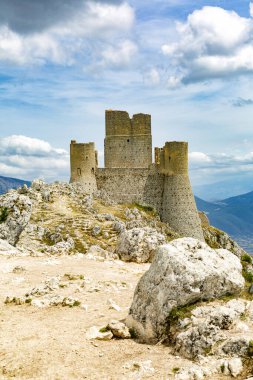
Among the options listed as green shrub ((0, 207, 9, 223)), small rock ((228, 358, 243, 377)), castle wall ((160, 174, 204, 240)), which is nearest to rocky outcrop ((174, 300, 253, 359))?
small rock ((228, 358, 243, 377))

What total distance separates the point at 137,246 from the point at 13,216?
42.5ft

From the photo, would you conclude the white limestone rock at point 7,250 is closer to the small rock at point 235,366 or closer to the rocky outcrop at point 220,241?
the small rock at point 235,366

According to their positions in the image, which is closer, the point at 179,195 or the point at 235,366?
the point at 235,366

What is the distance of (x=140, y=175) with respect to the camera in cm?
6869

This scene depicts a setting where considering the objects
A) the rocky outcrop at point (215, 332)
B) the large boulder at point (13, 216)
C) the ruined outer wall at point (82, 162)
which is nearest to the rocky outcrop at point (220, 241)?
the ruined outer wall at point (82, 162)

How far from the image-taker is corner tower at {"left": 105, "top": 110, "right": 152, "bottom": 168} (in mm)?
67625

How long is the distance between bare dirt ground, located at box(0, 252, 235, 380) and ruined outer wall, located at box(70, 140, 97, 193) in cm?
4282

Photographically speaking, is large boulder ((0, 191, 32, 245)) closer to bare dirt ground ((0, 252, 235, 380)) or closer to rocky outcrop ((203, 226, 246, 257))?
bare dirt ground ((0, 252, 235, 380))

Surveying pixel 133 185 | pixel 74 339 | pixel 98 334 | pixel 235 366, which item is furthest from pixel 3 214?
pixel 133 185

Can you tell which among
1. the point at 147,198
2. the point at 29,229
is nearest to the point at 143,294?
the point at 29,229

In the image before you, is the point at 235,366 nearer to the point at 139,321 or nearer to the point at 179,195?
the point at 139,321

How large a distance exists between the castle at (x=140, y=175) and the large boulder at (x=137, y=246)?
125ft

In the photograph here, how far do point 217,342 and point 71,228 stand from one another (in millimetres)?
32597

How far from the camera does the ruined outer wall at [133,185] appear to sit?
68.0 metres
